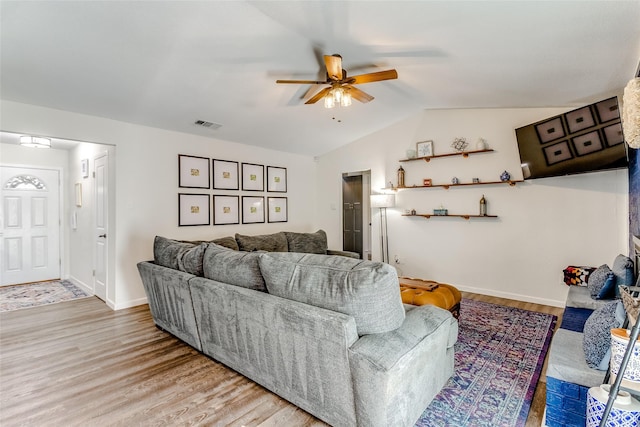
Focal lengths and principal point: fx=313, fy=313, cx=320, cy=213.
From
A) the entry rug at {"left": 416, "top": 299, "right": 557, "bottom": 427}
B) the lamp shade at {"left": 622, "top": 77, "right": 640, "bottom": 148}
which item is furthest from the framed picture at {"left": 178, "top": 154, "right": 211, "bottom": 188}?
the lamp shade at {"left": 622, "top": 77, "right": 640, "bottom": 148}

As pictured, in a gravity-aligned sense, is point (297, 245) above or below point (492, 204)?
below

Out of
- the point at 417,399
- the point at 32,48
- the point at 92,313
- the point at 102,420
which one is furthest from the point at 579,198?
the point at 92,313

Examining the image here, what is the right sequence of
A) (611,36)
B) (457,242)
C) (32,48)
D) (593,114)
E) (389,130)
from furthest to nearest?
1. (389,130)
2. (457,242)
3. (593,114)
4. (32,48)
5. (611,36)

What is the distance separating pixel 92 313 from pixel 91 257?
1.23 meters

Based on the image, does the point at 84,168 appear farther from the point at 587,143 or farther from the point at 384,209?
the point at 587,143

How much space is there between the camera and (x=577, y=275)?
3557mm

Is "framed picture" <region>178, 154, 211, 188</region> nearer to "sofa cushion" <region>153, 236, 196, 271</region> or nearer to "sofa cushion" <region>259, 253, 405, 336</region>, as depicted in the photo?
"sofa cushion" <region>153, 236, 196, 271</region>

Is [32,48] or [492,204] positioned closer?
[32,48]

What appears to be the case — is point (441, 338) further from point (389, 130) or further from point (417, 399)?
point (389, 130)

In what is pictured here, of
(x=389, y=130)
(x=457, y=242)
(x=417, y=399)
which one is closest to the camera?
(x=417, y=399)

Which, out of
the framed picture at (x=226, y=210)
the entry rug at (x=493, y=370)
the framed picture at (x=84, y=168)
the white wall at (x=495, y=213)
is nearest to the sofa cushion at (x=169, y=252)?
the framed picture at (x=226, y=210)

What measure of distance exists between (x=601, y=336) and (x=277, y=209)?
16.4 feet

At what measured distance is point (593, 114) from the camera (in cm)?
298

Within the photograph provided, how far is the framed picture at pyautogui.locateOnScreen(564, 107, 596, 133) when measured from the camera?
3018mm
